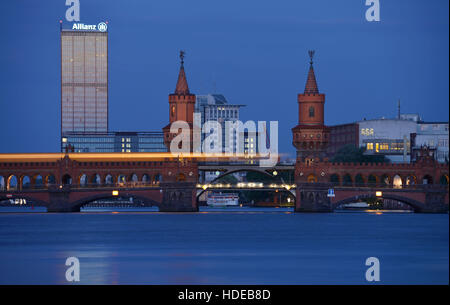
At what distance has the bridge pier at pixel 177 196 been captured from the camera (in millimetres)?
153000

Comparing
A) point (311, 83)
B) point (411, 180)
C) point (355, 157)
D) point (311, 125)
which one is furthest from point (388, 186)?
point (355, 157)

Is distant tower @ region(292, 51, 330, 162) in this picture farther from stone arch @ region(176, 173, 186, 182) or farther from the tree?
the tree

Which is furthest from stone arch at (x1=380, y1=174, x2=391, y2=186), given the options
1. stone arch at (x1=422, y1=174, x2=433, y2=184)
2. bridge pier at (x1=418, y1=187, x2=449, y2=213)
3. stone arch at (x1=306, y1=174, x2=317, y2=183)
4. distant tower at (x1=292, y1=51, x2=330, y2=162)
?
bridge pier at (x1=418, y1=187, x2=449, y2=213)

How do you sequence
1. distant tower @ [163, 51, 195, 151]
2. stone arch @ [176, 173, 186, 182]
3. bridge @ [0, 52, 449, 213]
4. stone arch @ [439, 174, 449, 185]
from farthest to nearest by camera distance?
distant tower @ [163, 51, 195, 151]
stone arch @ [439, 174, 449, 185]
stone arch @ [176, 173, 186, 182]
bridge @ [0, 52, 449, 213]

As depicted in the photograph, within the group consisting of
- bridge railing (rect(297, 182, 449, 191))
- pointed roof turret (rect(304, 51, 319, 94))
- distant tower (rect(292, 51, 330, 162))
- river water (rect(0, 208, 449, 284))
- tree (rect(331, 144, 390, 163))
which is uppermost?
pointed roof turret (rect(304, 51, 319, 94))

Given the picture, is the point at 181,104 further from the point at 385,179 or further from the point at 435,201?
the point at 435,201

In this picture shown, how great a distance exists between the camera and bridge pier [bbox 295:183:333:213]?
15112cm

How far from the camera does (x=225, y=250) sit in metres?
87.1

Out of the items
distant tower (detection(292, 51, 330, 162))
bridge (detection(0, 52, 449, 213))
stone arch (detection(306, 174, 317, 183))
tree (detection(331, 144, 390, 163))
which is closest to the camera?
→ bridge (detection(0, 52, 449, 213))

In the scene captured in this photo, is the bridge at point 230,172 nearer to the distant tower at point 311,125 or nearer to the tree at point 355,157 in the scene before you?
the distant tower at point 311,125

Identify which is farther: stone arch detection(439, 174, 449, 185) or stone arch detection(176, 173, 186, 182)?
stone arch detection(439, 174, 449, 185)

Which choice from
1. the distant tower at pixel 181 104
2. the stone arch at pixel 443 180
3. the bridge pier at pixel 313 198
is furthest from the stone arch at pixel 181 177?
the stone arch at pixel 443 180

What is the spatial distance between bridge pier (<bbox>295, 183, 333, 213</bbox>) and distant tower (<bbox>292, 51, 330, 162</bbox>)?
890 centimetres
